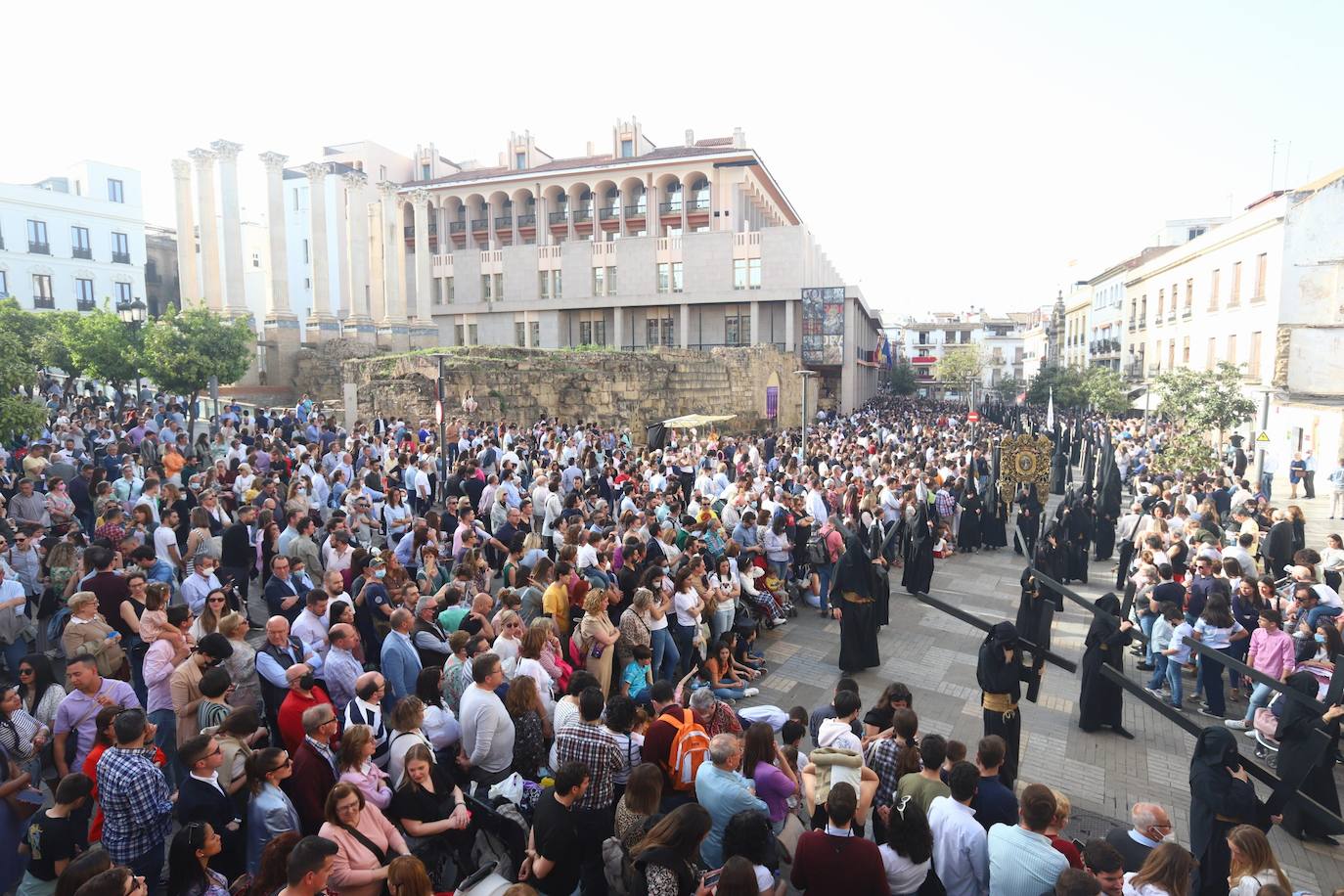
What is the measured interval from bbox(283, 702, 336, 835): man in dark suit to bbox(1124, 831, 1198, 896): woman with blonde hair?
421 centimetres

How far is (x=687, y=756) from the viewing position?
4738 mm

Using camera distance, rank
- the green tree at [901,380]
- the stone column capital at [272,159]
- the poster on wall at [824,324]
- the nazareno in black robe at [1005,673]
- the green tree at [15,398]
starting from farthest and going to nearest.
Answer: the green tree at [901,380]
the poster on wall at [824,324]
the stone column capital at [272,159]
the green tree at [15,398]
the nazareno in black robe at [1005,673]

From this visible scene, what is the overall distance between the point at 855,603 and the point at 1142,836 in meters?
4.65

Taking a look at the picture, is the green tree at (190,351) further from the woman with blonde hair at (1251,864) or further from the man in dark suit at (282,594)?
the woman with blonde hair at (1251,864)

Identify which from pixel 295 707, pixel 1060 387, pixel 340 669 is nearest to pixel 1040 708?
pixel 340 669

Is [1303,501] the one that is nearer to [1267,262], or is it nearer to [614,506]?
[1267,262]

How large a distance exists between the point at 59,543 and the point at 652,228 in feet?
144

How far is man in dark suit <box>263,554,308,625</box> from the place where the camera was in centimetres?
673

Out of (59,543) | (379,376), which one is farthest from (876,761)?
(379,376)

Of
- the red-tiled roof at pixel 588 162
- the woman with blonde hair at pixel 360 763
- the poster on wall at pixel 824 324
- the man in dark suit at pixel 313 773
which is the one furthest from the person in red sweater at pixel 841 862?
the red-tiled roof at pixel 588 162

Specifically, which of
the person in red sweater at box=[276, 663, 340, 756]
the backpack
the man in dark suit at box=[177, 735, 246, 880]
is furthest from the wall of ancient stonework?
the backpack

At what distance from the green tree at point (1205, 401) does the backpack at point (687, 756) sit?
802 inches

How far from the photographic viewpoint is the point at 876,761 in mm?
4855

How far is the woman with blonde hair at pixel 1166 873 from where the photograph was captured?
11.5 feet
